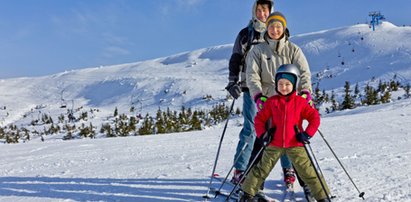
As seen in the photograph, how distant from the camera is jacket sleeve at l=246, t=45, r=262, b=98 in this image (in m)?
3.50

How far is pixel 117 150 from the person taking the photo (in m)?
8.59

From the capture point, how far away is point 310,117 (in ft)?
10.2

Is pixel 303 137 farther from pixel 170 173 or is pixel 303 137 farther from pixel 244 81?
pixel 170 173

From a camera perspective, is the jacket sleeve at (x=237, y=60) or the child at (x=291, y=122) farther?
the jacket sleeve at (x=237, y=60)

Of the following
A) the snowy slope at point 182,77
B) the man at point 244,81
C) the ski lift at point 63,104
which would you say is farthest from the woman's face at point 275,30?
the ski lift at point 63,104

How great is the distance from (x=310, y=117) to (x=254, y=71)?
2.47 ft

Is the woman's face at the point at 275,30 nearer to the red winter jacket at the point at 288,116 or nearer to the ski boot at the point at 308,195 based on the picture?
the red winter jacket at the point at 288,116

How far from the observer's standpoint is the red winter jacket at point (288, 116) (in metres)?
3.10

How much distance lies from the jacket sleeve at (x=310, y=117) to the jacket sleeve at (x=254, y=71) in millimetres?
503

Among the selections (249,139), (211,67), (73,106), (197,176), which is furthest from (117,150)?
(211,67)

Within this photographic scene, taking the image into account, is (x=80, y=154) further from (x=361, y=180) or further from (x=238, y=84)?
(x=361, y=180)

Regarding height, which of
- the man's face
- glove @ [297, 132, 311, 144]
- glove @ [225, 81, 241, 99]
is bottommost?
glove @ [297, 132, 311, 144]

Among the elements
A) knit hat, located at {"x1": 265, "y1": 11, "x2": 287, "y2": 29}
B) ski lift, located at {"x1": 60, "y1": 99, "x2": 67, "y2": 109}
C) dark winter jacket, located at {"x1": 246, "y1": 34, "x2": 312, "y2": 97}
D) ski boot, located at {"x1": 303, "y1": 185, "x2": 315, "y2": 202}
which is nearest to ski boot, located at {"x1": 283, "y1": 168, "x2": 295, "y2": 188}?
ski boot, located at {"x1": 303, "y1": 185, "x2": 315, "y2": 202}

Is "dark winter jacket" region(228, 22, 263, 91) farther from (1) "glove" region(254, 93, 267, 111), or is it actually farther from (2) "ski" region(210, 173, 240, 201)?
(2) "ski" region(210, 173, 240, 201)
